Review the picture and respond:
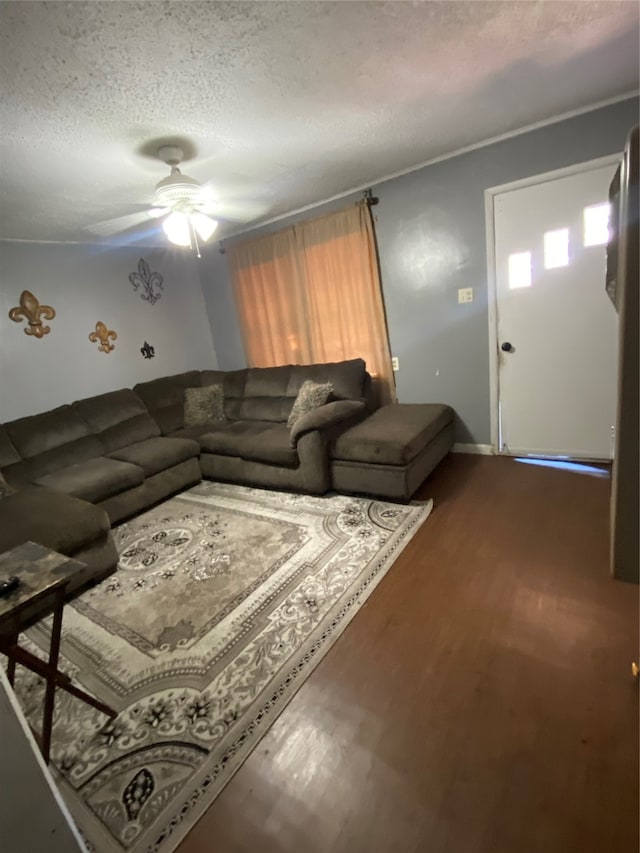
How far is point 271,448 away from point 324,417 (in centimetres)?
55

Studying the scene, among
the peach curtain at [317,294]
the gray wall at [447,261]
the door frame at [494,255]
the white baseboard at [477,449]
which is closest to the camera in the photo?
the door frame at [494,255]

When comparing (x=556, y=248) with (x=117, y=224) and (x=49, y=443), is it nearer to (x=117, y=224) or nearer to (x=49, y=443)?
(x=117, y=224)

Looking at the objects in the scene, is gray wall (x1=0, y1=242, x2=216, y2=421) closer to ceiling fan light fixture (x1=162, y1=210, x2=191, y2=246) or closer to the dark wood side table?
ceiling fan light fixture (x1=162, y1=210, x2=191, y2=246)

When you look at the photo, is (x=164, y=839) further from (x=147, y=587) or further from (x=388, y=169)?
(x=388, y=169)

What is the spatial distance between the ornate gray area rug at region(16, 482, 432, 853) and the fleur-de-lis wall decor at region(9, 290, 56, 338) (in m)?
2.09

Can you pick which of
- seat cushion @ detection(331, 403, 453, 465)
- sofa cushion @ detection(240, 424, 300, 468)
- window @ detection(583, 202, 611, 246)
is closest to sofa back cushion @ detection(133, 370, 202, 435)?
sofa cushion @ detection(240, 424, 300, 468)

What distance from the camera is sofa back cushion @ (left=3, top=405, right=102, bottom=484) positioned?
128 inches

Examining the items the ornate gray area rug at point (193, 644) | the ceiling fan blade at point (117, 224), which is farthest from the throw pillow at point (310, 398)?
the ceiling fan blade at point (117, 224)

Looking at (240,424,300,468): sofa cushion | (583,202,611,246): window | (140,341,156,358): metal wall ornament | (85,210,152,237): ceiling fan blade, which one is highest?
(85,210,152,237): ceiling fan blade

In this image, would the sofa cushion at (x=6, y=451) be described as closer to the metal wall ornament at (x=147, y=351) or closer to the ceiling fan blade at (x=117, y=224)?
the metal wall ornament at (x=147, y=351)

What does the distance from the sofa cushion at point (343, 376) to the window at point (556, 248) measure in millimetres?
1597

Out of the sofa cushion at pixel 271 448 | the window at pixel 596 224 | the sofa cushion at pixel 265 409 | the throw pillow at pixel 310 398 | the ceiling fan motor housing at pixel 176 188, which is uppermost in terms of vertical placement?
the ceiling fan motor housing at pixel 176 188

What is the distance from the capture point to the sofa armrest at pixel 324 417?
9.84 feet

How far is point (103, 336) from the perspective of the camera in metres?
4.14
